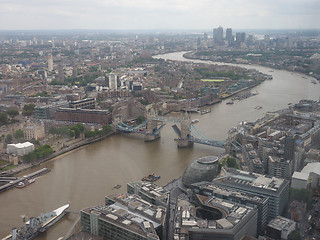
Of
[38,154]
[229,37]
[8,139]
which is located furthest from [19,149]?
[229,37]

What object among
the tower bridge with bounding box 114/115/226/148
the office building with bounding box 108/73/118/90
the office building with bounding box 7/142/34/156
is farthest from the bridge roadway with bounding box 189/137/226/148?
the office building with bounding box 108/73/118/90

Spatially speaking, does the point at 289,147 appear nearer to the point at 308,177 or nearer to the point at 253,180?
the point at 308,177

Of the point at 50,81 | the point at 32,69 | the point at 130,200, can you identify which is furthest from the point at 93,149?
the point at 32,69

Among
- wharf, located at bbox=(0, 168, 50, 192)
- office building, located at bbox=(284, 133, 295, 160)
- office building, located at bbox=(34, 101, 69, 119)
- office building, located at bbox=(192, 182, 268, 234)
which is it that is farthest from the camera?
office building, located at bbox=(34, 101, 69, 119)

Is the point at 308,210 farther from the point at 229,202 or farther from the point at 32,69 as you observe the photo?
the point at 32,69

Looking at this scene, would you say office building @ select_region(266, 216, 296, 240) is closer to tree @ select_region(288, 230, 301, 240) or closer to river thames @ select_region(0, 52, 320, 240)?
tree @ select_region(288, 230, 301, 240)

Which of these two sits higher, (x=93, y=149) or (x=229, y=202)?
(x=229, y=202)

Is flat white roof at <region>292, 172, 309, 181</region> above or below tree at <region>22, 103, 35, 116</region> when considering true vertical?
above
